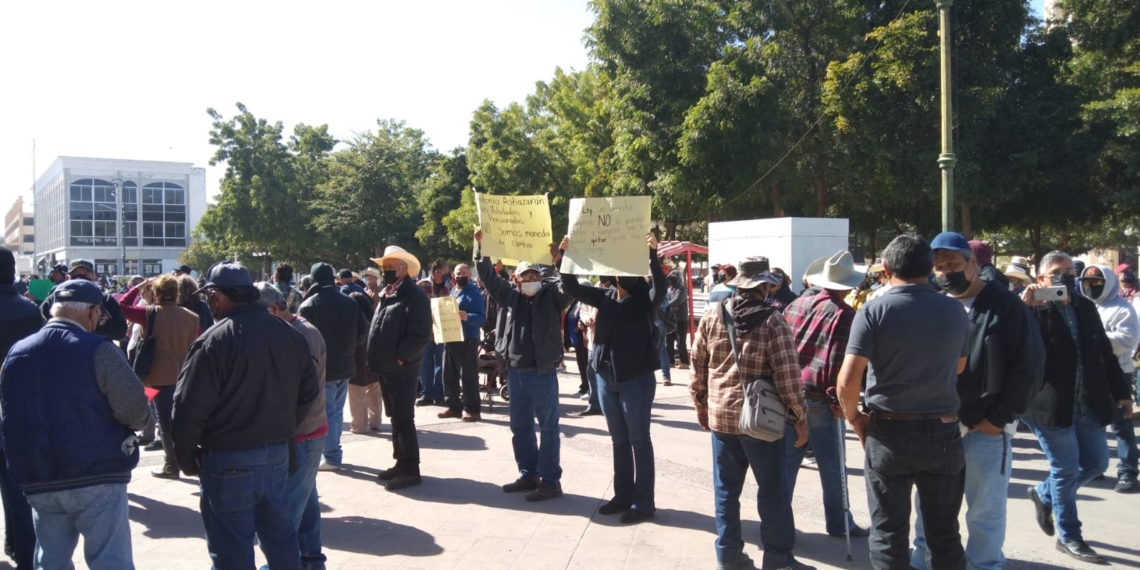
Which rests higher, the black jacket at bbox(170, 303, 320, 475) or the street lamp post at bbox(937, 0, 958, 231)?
the street lamp post at bbox(937, 0, 958, 231)

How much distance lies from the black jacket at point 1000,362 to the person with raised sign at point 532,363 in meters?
3.22

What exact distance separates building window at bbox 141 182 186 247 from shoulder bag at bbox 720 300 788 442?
3445 inches

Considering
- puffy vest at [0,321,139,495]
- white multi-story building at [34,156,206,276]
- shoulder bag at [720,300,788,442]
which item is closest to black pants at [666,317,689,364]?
shoulder bag at [720,300,788,442]

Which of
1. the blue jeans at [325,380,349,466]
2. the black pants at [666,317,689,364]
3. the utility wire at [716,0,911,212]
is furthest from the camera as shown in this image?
the utility wire at [716,0,911,212]

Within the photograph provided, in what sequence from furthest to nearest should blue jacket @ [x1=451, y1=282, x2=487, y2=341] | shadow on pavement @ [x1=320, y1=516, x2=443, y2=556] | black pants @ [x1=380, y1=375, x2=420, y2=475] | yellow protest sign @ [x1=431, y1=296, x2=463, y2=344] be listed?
blue jacket @ [x1=451, y1=282, x2=487, y2=341], yellow protest sign @ [x1=431, y1=296, x2=463, y2=344], black pants @ [x1=380, y1=375, x2=420, y2=475], shadow on pavement @ [x1=320, y1=516, x2=443, y2=556]

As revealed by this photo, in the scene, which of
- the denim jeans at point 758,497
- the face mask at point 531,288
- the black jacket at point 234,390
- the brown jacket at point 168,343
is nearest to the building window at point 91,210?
the brown jacket at point 168,343

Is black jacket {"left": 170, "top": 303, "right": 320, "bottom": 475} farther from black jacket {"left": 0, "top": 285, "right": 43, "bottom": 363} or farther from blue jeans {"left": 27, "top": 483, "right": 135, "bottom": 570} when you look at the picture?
black jacket {"left": 0, "top": 285, "right": 43, "bottom": 363}

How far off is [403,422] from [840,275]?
3.78 meters

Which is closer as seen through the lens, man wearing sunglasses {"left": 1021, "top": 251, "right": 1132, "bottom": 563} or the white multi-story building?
man wearing sunglasses {"left": 1021, "top": 251, "right": 1132, "bottom": 563}

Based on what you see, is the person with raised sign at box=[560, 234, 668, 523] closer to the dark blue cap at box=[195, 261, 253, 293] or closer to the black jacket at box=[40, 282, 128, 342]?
the dark blue cap at box=[195, 261, 253, 293]

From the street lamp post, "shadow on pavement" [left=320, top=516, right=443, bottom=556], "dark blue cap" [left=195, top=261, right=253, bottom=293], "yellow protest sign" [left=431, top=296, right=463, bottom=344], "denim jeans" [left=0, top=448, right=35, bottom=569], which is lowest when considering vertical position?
"shadow on pavement" [left=320, top=516, right=443, bottom=556]

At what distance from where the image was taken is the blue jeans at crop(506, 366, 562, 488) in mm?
6684

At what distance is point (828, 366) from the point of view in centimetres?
560

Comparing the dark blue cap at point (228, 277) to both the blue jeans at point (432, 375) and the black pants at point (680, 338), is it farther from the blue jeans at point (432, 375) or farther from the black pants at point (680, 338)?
the black pants at point (680, 338)
